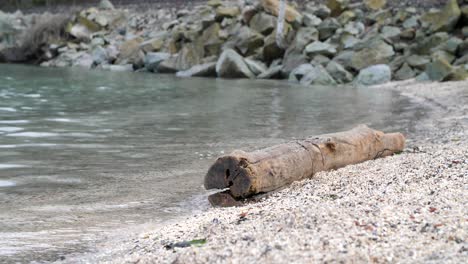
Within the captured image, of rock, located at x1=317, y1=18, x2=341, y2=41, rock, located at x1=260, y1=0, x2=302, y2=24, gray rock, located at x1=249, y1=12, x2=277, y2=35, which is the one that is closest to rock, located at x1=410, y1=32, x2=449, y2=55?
rock, located at x1=317, y1=18, x2=341, y2=41

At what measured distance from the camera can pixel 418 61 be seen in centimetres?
1678

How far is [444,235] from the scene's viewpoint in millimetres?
2758

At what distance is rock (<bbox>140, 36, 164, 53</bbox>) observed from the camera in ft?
79.6

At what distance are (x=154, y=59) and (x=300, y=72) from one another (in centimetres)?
708

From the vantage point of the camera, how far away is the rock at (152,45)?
24.2 m

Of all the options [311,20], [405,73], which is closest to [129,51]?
[311,20]

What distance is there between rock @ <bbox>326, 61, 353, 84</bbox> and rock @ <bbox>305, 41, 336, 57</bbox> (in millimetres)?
1252

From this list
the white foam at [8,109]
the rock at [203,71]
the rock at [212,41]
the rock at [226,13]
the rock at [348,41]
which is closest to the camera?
the white foam at [8,109]

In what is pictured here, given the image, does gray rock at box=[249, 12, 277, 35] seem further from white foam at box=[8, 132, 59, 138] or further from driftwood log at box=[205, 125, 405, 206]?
driftwood log at box=[205, 125, 405, 206]

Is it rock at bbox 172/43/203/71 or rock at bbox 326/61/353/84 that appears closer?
rock at bbox 326/61/353/84

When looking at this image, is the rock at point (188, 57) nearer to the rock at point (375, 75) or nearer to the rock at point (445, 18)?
the rock at point (375, 75)

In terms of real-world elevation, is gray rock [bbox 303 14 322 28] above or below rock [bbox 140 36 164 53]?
above

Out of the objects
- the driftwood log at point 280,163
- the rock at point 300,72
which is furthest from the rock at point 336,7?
the driftwood log at point 280,163

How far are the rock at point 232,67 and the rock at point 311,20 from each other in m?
3.08
